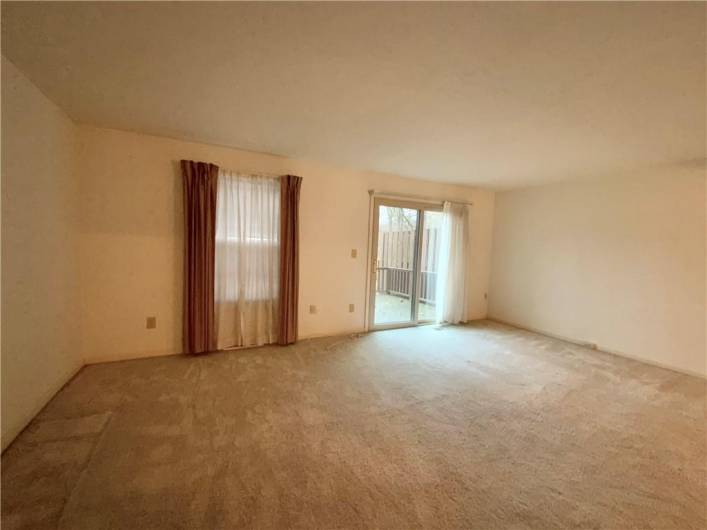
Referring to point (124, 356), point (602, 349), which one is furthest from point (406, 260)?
point (124, 356)

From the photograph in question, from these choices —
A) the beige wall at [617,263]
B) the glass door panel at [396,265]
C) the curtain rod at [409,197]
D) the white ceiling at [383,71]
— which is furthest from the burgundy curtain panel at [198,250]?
the beige wall at [617,263]

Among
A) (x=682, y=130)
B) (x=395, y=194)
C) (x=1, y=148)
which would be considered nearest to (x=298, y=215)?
(x=395, y=194)

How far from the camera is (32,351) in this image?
1.97m

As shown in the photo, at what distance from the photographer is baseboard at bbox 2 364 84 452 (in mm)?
1715

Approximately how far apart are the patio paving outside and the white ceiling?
2.71m

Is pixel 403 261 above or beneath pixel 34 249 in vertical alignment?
beneath

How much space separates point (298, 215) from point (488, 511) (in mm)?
3027

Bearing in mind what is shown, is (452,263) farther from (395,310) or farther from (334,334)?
(334,334)

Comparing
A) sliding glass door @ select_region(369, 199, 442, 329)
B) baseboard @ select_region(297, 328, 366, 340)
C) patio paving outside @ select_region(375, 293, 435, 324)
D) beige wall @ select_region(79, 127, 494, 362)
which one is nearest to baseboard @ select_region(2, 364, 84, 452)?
beige wall @ select_region(79, 127, 494, 362)

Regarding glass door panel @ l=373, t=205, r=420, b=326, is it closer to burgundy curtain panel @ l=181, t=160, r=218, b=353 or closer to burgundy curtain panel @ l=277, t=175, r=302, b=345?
burgundy curtain panel @ l=277, t=175, r=302, b=345

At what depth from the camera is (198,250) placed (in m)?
3.01

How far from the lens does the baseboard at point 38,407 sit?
1.71 meters

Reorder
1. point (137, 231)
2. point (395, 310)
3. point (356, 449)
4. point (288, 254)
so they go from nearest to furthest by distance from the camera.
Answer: point (356, 449) < point (137, 231) < point (288, 254) < point (395, 310)

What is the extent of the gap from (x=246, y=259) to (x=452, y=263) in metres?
3.08
